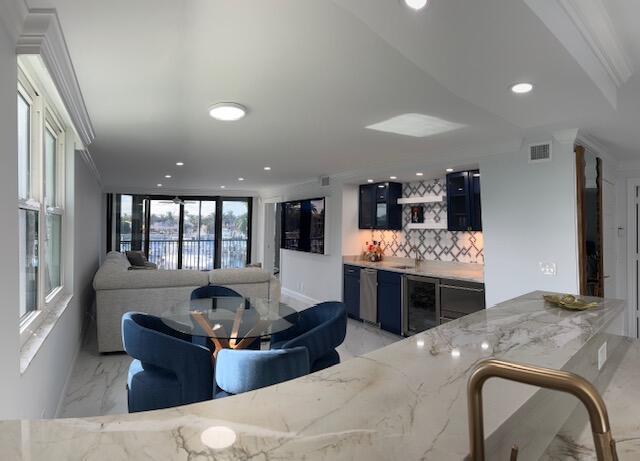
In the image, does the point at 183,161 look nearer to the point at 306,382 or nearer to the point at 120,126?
the point at 120,126

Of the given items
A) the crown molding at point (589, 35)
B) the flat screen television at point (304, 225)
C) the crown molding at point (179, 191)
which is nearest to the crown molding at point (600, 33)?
the crown molding at point (589, 35)

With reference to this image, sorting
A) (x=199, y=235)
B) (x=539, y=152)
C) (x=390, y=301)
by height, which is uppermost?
(x=539, y=152)

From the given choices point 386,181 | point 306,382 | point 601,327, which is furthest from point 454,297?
point 306,382

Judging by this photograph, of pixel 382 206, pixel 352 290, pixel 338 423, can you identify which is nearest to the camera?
pixel 338 423

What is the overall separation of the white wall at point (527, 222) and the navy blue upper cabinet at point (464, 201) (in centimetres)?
37

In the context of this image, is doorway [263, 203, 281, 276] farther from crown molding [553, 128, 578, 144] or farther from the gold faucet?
the gold faucet

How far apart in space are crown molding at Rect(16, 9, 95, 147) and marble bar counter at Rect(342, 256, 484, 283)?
3.92m

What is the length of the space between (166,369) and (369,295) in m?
3.45

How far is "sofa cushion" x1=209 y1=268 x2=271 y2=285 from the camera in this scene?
4531 mm

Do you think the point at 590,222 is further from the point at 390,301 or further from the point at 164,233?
the point at 164,233

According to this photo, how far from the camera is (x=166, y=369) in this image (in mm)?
2484

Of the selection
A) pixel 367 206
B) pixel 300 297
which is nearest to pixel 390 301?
pixel 367 206

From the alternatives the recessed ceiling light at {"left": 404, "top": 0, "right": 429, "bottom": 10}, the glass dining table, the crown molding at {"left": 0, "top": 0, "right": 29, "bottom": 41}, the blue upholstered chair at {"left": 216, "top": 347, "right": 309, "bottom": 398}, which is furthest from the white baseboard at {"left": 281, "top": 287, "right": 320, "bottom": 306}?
the recessed ceiling light at {"left": 404, "top": 0, "right": 429, "bottom": 10}

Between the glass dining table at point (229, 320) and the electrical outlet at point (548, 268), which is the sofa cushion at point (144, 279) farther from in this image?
the electrical outlet at point (548, 268)
